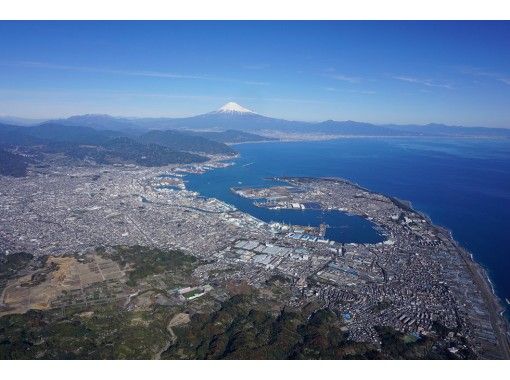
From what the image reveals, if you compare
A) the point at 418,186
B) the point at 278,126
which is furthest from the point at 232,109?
the point at 418,186

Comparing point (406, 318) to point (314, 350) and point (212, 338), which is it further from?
point (212, 338)

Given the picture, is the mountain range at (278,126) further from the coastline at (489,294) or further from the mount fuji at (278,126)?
the coastline at (489,294)

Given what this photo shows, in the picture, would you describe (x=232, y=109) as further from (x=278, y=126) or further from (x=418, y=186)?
(x=418, y=186)

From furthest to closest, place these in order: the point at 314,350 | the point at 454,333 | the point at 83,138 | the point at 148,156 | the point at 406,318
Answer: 1. the point at 83,138
2. the point at 148,156
3. the point at 406,318
4. the point at 454,333
5. the point at 314,350

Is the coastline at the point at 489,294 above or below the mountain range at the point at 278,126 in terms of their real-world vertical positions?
below

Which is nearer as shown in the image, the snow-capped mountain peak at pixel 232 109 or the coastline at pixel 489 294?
the coastline at pixel 489 294

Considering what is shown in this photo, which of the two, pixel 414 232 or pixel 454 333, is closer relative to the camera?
pixel 454 333

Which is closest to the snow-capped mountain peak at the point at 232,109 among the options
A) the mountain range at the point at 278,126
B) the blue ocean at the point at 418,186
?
the mountain range at the point at 278,126

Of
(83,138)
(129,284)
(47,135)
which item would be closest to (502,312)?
(129,284)

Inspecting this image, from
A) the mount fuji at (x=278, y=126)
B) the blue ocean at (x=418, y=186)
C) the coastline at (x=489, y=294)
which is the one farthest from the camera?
the mount fuji at (x=278, y=126)

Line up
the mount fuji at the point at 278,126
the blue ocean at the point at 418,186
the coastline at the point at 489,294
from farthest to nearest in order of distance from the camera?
the mount fuji at the point at 278,126 < the blue ocean at the point at 418,186 < the coastline at the point at 489,294
